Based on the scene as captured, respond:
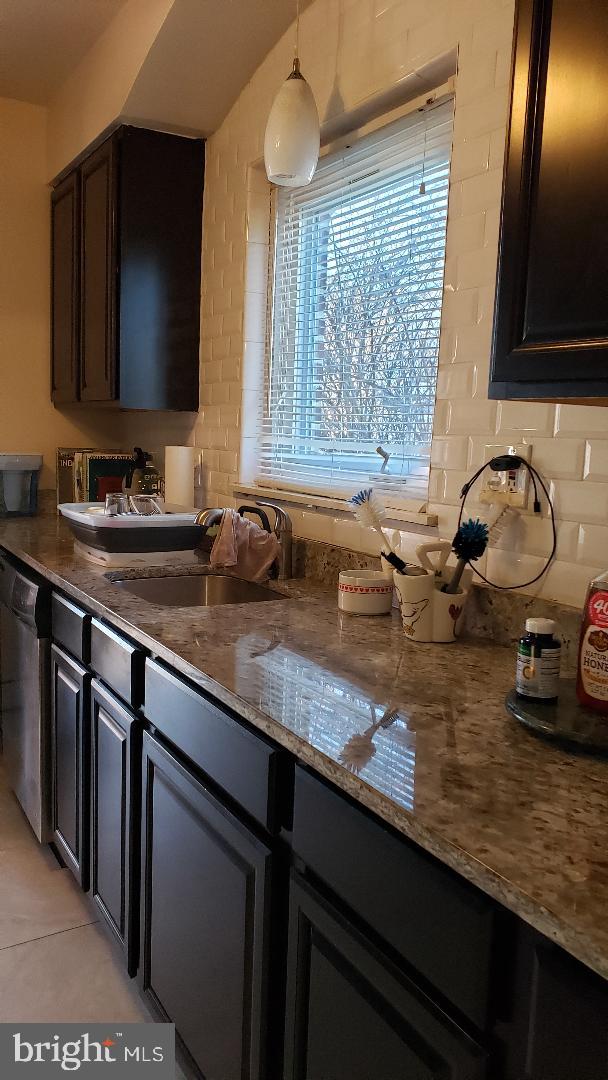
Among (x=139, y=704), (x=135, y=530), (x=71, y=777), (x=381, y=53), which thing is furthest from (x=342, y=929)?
(x=381, y=53)

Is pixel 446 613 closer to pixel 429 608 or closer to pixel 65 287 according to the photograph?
pixel 429 608

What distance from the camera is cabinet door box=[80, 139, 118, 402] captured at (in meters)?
2.99

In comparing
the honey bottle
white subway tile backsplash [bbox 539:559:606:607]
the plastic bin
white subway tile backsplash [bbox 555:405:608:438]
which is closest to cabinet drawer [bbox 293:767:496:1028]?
the honey bottle

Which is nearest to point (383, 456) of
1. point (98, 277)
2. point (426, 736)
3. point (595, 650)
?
point (595, 650)

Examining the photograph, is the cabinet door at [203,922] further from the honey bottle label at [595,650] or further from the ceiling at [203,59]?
the ceiling at [203,59]

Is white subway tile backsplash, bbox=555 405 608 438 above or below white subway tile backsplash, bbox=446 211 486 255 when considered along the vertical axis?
below

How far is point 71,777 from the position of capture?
2145 mm

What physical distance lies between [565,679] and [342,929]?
1.86ft

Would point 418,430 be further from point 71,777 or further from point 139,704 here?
point 71,777

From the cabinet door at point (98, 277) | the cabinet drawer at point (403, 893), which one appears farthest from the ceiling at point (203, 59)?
the cabinet drawer at point (403, 893)

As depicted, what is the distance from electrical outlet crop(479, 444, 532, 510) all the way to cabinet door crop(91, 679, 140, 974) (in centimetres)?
87

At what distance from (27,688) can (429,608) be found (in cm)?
143

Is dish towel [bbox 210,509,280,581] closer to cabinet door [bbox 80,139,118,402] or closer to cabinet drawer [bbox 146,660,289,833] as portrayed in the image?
cabinet drawer [bbox 146,660,289,833]

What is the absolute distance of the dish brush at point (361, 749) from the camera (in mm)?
1001
